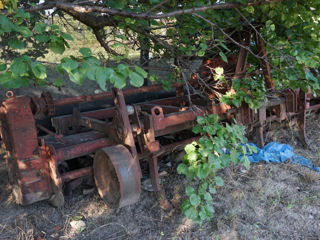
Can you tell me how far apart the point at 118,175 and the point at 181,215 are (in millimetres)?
925

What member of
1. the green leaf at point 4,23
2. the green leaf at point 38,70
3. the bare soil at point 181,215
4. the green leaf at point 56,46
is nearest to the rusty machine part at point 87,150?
the bare soil at point 181,215

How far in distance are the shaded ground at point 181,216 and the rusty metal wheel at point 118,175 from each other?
38 centimetres

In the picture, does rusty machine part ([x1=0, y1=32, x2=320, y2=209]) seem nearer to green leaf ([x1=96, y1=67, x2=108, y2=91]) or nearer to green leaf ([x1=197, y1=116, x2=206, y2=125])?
green leaf ([x1=197, y1=116, x2=206, y2=125])

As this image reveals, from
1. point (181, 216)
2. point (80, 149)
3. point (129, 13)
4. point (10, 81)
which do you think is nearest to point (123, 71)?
point (10, 81)

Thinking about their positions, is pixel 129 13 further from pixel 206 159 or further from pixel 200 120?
pixel 206 159

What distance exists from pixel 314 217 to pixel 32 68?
9.20 feet

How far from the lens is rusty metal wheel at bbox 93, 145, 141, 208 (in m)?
2.41

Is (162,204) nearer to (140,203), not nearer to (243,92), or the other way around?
(140,203)

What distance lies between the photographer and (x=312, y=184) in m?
3.43

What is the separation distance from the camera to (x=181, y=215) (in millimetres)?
2943

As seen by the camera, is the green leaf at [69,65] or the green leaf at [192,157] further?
the green leaf at [192,157]

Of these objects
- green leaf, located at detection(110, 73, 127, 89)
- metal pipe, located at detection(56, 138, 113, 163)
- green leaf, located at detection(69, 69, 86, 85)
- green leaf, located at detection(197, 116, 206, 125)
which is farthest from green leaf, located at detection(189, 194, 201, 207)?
green leaf, located at detection(69, 69, 86, 85)

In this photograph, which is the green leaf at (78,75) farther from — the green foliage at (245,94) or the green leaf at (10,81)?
the green foliage at (245,94)

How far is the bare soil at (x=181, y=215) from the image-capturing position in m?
2.71
